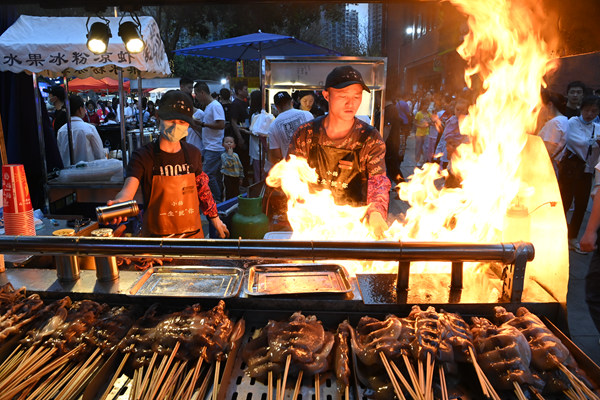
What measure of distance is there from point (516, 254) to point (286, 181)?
2.73 m

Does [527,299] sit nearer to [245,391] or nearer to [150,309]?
[245,391]

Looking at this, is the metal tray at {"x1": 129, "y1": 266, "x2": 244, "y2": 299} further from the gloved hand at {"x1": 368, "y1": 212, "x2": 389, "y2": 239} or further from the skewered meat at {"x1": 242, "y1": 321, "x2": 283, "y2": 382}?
the gloved hand at {"x1": 368, "y1": 212, "x2": 389, "y2": 239}

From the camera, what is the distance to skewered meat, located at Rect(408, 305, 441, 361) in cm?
185

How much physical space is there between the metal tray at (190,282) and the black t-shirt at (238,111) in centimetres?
955

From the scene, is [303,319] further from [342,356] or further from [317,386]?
[317,386]

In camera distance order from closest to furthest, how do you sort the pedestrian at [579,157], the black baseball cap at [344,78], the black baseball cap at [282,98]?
the black baseball cap at [344,78] → the pedestrian at [579,157] → the black baseball cap at [282,98]

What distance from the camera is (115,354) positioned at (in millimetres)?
1974

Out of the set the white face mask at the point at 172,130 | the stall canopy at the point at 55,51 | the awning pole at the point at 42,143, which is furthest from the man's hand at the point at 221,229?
the awning pole at the point at 42,143

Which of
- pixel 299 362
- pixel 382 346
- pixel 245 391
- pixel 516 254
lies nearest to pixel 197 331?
pixel 245 391

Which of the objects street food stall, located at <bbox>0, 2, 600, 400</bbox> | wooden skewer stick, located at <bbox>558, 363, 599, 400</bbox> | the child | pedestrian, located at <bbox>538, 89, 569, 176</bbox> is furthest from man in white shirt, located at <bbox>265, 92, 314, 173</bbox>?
wooden skewer stick, located at <bbox>558, 363, 599, 400</bbox>

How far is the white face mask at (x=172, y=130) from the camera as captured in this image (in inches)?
156

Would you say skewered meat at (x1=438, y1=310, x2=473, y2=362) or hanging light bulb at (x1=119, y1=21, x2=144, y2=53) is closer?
skewered meat at (x1=438, y1=310, x2=473, y2=362)

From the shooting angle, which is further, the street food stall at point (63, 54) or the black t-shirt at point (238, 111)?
the black t-shirt at point (238, 111)

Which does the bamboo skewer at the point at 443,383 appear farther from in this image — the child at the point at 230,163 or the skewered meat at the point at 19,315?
the child at the point at 230,163
